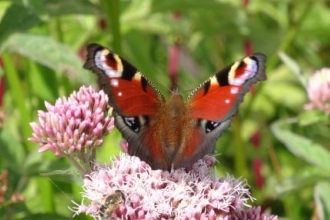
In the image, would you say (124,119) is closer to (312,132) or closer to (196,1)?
(196,1)

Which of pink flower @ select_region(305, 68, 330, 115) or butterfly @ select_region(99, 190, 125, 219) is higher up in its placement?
butterfly @ select_region(99, 190, 125, 219)

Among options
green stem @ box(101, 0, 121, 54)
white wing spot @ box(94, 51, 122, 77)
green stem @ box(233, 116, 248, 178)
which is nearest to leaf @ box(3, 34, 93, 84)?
green stem @ box(101, 0, 121, 54)

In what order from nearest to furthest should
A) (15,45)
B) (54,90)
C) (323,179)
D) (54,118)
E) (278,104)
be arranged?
(54,118) < (15,45) < (323,179) < (54,90) < (278,104)

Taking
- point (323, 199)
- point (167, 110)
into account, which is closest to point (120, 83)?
point (167, 110)

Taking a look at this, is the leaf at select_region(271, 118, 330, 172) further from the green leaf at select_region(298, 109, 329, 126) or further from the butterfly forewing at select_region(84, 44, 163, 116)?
the butterfly forewing at select_region(84, 44, 163, 116)

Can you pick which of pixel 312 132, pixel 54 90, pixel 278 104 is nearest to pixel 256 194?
pixel 312 132

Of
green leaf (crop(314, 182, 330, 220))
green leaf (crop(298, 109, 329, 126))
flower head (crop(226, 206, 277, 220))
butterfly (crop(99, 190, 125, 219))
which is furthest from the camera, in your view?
green leaf (crop(298, 109, 329, 126))
